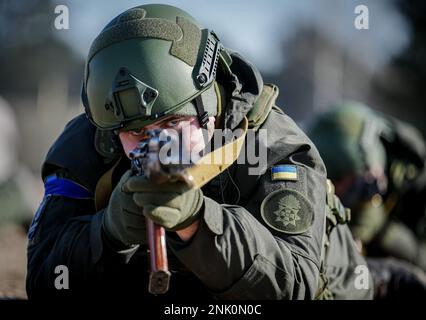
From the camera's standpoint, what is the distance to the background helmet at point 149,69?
3270 millimetres

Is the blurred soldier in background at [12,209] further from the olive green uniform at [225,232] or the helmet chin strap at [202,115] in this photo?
the helmet chin strap at [202,115]

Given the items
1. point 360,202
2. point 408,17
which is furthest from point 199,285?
point 408,17

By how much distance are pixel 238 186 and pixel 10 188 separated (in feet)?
24.4

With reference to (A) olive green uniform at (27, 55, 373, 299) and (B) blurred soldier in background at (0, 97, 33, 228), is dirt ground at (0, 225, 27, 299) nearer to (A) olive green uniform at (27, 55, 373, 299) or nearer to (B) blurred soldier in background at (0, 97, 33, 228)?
(B) blurred soldier in background at (0, 97, 33, 228)

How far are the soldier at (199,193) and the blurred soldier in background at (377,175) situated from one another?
2.70 m

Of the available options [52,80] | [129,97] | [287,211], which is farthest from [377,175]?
[52,80]

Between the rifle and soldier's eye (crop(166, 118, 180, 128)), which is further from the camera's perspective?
soldier's eye (crop(166, 118, 180, 128))

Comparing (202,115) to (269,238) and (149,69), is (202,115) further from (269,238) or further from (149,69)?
(269,238)

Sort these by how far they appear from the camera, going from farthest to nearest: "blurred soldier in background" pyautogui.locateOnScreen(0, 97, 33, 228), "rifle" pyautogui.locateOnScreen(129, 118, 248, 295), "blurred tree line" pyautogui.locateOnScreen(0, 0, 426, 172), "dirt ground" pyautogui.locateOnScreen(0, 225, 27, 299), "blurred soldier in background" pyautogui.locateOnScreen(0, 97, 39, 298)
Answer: "blurred tree line" pyautogui.locateOnScreen(0, 0, 426, 172) → "blurred soldier in background" pyautogui.locateOnScreen(0, 97, 33, 228) → "blurred soldier in background" pyautogui.locateOnScreen(0, 97, 39, 298) → "dirt ground" pyautogui.locateOnScreen(0, 225, 27, 299) → "rifle" pyautogui.locateOnScreen(129, 118, 248, 295)

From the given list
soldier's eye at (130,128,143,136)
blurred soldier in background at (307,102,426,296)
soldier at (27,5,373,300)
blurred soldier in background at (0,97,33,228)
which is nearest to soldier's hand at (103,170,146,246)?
soldier at (27,5,373,300)

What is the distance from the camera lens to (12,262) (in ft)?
24.2

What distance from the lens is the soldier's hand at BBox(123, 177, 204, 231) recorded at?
2691mm

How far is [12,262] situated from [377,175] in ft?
11.0

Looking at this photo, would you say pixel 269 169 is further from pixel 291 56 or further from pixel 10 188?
pixel 291 56
